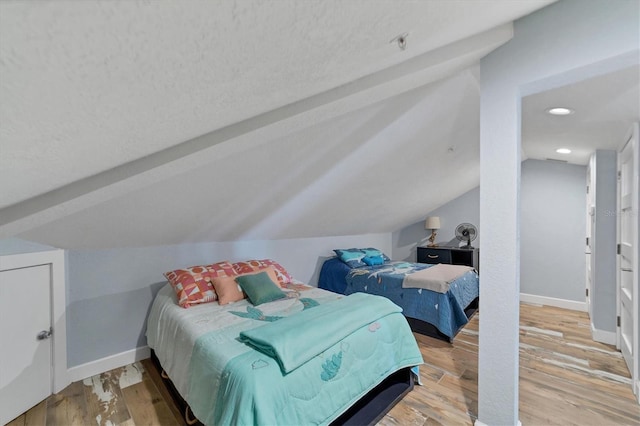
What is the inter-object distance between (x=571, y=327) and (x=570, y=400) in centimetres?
183

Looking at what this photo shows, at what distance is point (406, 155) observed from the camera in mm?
2963

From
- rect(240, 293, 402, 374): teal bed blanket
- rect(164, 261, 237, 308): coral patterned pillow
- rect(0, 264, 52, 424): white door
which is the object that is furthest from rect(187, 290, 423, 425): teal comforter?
rect(0, 264, 52, 424): white door

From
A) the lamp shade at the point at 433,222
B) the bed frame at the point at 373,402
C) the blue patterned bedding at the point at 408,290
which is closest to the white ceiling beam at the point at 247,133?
the bed frame at the point at 373,402

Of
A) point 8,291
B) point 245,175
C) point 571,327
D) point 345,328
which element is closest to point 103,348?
point 8,291

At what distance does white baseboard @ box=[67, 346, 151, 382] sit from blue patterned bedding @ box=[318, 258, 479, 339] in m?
2.34

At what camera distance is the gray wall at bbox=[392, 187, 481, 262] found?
5.24 meters

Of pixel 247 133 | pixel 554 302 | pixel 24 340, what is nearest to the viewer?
pixel 247 133

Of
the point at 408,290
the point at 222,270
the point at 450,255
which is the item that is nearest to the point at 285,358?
the point at 222,270

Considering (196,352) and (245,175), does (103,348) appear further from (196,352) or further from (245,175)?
(245,175)

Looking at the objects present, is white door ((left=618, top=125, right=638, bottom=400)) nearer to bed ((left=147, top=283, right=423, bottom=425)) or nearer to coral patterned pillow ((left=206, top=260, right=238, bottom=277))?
bed ((left=147, top=283, right=423, bottom=425))

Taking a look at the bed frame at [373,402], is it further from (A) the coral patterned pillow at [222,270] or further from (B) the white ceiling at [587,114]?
(B) the white ceiling at [587,114]

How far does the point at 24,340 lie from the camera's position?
6.82 ft

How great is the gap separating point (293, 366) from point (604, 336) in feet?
11.7

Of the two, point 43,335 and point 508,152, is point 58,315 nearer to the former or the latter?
point 43,335
